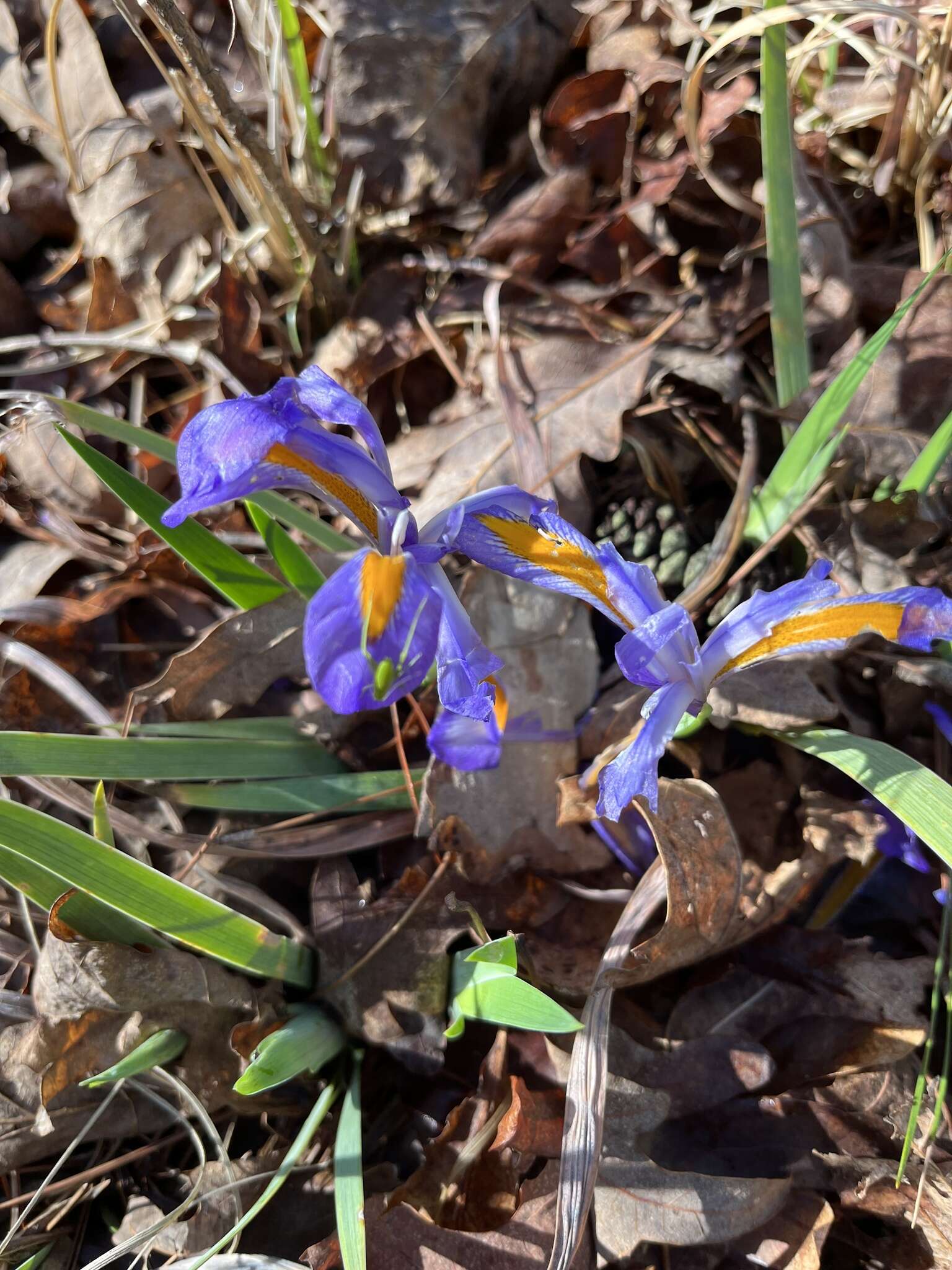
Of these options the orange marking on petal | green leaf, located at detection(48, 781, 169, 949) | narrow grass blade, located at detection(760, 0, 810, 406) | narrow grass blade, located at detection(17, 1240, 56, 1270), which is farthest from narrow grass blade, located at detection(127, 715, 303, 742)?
narrow grass blade, located at detection(760, 0, 810, 406)

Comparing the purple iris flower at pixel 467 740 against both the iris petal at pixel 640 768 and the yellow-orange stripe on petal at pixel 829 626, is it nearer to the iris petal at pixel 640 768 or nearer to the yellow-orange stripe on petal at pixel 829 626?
the iris petal at pixel 640 768

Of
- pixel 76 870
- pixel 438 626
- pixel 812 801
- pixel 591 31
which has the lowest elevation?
pixel 812 801

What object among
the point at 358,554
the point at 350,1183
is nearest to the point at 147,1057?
the point at 350,1183

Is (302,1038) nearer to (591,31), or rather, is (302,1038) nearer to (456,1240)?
(456,1240)

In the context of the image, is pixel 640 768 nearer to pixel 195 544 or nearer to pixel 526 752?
pixel 526 752

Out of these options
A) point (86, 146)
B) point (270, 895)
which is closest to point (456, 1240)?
point (270, 895)

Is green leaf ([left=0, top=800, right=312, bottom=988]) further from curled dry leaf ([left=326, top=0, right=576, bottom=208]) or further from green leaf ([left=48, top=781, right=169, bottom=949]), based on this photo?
curled dry leaf ([left=326, top=0, right=576, bottom=208])
